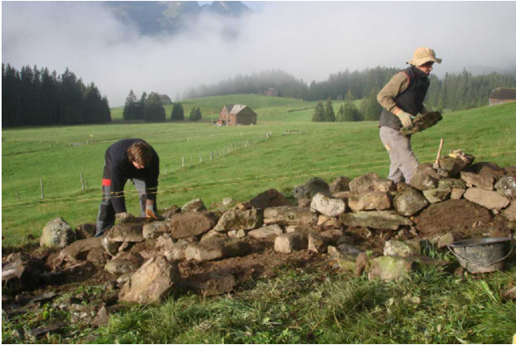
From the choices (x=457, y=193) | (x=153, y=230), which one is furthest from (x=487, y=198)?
(x=153, y=230)

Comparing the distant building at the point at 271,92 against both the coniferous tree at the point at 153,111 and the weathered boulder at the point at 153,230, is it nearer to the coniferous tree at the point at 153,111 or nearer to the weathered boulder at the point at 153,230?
the coniferous tree at the point at 153,111

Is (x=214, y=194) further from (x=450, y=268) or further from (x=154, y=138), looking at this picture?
(x=154, y=138)

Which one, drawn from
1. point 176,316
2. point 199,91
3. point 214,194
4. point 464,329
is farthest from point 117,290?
point 199,91

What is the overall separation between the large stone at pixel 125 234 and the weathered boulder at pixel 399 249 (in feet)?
13.4

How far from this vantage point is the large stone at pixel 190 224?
7.08m

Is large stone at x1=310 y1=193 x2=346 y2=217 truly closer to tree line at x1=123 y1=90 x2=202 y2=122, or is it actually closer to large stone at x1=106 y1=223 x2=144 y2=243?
large stone at x1=106 y1=223 x2=144 y2=243

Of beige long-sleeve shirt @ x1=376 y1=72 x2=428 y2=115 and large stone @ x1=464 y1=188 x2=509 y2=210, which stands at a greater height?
beige long-sleeve shirt @ x1=376 y1=72 x2=428 y2=115

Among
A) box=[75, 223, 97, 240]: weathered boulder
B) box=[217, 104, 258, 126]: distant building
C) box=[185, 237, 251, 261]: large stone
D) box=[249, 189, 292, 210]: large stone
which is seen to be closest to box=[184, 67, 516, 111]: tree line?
box=[217, 104, 258, 126]: distant building

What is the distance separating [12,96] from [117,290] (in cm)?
7914

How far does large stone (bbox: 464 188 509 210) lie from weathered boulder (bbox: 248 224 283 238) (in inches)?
117

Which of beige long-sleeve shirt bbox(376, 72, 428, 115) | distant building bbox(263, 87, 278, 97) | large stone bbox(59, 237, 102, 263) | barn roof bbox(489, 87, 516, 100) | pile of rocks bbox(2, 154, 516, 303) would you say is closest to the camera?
pile of rocks bbox(2, 154, 516, 303)

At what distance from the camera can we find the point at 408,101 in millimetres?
7258

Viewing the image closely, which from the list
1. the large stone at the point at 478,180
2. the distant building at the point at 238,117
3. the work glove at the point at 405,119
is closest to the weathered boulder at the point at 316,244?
the work glove at the point at 405,119

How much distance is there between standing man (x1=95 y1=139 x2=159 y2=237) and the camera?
7555 mm
